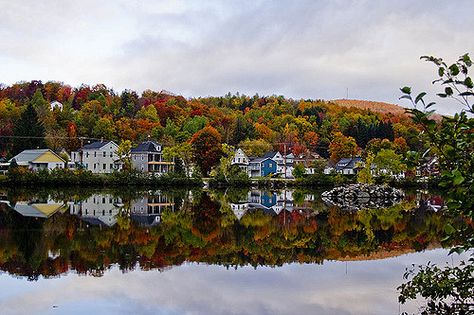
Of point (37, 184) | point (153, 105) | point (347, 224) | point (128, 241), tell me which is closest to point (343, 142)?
point (153, 105)

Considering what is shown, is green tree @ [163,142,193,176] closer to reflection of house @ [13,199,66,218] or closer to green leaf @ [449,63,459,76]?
reflection of house @ [13,199,66,218]

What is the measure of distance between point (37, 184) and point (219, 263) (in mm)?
37279

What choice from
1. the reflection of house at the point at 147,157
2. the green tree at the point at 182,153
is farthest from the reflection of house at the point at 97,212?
the reflection of house at the point at 147,157

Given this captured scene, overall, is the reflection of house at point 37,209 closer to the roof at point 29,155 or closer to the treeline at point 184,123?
the roof at point 29,155

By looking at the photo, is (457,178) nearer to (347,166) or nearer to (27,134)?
(27,134)

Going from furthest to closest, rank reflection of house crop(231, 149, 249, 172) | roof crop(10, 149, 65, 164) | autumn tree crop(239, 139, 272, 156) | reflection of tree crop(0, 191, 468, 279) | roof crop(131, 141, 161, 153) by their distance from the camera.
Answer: autumn tree crop(239, 139, 272, 156) < reflection of house crop(231, 149, 249, 172) < roof crop(131, 141, 161, 153) < roof crop(10, 149, 65, 164) < reflection of tree crop(0, 191, 468, 279)

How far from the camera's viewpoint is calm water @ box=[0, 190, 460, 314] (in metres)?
8.85

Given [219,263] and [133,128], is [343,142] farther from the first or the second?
[219,263]

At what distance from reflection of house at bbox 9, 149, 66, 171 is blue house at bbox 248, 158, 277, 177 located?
28.5 meters

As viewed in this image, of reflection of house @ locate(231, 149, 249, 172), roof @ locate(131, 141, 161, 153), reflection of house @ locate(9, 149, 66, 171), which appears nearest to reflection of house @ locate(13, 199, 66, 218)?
reflection of house @ locate(9, 149, 66, 171)

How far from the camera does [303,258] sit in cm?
1330

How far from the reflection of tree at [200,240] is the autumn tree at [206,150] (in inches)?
1515

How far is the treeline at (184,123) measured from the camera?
6631cm

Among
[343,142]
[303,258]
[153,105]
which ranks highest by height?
[153,105]
